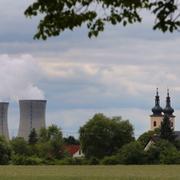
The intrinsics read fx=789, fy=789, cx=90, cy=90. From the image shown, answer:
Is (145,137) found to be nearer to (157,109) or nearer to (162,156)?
(157,109)

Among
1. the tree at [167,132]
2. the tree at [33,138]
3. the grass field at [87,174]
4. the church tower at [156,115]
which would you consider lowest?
the grass field at [87,174]

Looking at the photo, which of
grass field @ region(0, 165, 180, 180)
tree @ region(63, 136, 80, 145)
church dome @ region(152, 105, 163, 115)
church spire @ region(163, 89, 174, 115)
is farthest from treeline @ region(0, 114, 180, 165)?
church spire @ region(163, 89, 174, 115)

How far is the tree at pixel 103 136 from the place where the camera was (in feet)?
366

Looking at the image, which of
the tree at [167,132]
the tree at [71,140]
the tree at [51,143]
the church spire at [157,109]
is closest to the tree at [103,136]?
the tree at [51,143]

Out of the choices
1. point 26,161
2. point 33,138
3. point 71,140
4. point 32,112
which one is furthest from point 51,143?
point 71,140

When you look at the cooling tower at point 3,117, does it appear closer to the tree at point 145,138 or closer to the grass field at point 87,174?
the tree at point 145,138

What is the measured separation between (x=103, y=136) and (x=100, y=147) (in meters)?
1.65

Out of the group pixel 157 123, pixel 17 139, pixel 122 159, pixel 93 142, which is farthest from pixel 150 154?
pixel 157 123

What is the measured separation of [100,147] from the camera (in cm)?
11188

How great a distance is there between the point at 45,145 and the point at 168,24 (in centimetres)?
11248

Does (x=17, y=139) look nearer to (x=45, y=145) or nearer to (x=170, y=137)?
(x=45, y=145)

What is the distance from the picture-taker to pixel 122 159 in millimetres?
85500

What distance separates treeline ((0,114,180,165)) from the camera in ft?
282

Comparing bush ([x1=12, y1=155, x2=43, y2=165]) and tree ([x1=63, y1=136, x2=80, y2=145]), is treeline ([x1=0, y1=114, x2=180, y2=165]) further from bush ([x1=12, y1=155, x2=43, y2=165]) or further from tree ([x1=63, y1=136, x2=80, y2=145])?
tree ([x1=63, y1=136, x2=80, y2=145])
